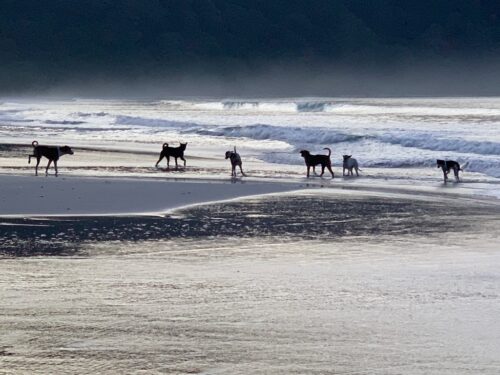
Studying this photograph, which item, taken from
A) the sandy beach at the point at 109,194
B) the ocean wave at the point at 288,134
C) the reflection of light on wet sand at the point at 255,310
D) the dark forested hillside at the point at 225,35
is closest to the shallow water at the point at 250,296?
the reflection of light on wet sand at the point at 255,310

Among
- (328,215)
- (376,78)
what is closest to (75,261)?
(328,215)

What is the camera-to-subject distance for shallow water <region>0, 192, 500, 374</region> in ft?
24.1

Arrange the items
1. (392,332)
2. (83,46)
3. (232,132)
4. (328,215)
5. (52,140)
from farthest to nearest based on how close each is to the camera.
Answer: (83,46)
(232,132)
(52,140)
(328,215)
(392,332)

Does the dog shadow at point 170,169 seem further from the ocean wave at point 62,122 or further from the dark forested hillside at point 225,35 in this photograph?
the dark forested hillside at point 225,35

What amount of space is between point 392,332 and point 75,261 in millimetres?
3787

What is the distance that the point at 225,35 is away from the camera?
557 ft

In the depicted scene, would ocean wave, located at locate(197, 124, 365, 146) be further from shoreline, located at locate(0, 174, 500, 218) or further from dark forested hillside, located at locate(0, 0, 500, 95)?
dark forested hillside, located at locate(0, 0, 500, 95)

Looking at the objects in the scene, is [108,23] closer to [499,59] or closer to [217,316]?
[499,59]

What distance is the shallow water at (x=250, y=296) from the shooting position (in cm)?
734

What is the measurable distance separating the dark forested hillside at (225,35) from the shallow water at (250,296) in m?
146

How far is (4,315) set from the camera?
8.34 metres

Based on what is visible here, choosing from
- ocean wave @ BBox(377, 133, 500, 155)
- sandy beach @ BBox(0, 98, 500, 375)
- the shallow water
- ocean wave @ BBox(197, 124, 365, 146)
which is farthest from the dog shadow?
ocean wave @ BBox(197, 124, 365, 146)

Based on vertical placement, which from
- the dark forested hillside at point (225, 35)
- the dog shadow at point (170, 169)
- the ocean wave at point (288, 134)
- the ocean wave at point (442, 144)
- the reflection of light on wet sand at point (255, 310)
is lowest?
the reflection of light on wet sand at point (255, 310)

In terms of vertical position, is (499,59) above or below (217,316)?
above
